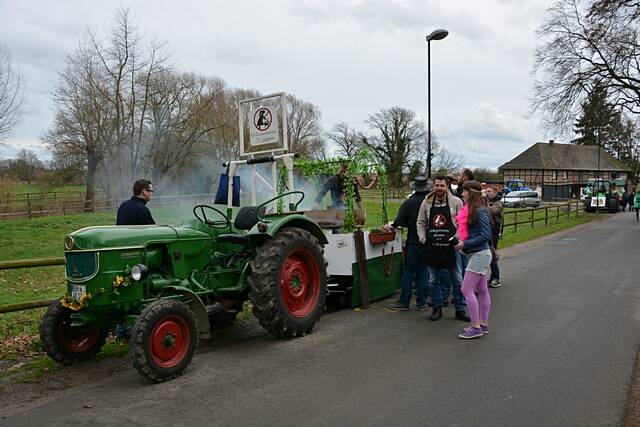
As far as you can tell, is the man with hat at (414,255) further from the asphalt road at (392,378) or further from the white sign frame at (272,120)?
the white sign frame at (272,120)

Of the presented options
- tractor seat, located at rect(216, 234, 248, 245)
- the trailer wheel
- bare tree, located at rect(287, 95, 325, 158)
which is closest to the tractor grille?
the trailer wheel

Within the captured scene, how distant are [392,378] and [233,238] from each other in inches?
88.7

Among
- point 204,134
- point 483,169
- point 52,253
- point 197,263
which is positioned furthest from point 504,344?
point 483,169

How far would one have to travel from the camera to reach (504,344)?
5.70 meters

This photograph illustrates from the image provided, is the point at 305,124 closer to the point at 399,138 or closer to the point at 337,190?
the point at 399,138

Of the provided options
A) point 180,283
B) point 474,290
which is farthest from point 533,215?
point 180,283

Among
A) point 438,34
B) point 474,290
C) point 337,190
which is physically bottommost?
point 474,290

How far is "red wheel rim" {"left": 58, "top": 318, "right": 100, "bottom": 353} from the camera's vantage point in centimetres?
506

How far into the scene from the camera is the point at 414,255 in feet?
24.0

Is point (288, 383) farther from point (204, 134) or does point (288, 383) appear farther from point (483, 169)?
point (483, 169)

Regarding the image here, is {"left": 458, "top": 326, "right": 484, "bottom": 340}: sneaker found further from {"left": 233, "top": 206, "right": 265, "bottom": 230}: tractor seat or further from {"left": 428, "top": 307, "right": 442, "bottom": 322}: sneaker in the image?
{"left": 233, "top": 206, "right": 265, "bottom": 230}: tractor seat

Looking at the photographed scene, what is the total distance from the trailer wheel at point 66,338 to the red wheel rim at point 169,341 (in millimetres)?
929

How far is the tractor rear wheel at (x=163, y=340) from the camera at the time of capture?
14.5 feet

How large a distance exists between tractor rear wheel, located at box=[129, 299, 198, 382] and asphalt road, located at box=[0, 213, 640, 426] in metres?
0.14
